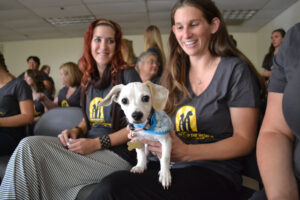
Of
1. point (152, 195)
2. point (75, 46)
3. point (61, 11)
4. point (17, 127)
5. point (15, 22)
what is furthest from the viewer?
point (75, 46)

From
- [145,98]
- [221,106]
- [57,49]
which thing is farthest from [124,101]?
[57,49]

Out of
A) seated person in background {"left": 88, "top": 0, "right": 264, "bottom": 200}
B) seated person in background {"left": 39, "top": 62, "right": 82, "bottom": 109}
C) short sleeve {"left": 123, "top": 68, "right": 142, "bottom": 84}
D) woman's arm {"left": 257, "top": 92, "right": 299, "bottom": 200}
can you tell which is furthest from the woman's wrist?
seated person in background {"left": 39, "top": 62, "right": 82, "bottom": 109}

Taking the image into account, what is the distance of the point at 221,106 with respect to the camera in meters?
1.09

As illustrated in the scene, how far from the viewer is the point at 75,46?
806 centimetres

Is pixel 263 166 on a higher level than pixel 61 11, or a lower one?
lower

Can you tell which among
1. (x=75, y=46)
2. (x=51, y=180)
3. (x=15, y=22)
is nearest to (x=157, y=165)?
(x=51, y=180)

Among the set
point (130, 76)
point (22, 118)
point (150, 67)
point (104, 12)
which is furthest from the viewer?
point (104, 12)

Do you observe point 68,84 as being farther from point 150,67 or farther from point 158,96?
point 158,96

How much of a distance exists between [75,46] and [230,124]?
7.86 meters

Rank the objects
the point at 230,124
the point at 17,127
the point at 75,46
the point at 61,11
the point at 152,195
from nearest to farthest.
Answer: the point at 152,195 → the point at 230,124 → the point at 17,127 → the point at 61,11 → the point at 75,46

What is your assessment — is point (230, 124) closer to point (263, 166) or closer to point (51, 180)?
point (263, 166)

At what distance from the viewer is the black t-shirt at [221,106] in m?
1.02

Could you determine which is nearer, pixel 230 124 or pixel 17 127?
pixel 230 124

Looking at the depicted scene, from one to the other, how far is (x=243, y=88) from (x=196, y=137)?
327 mm
